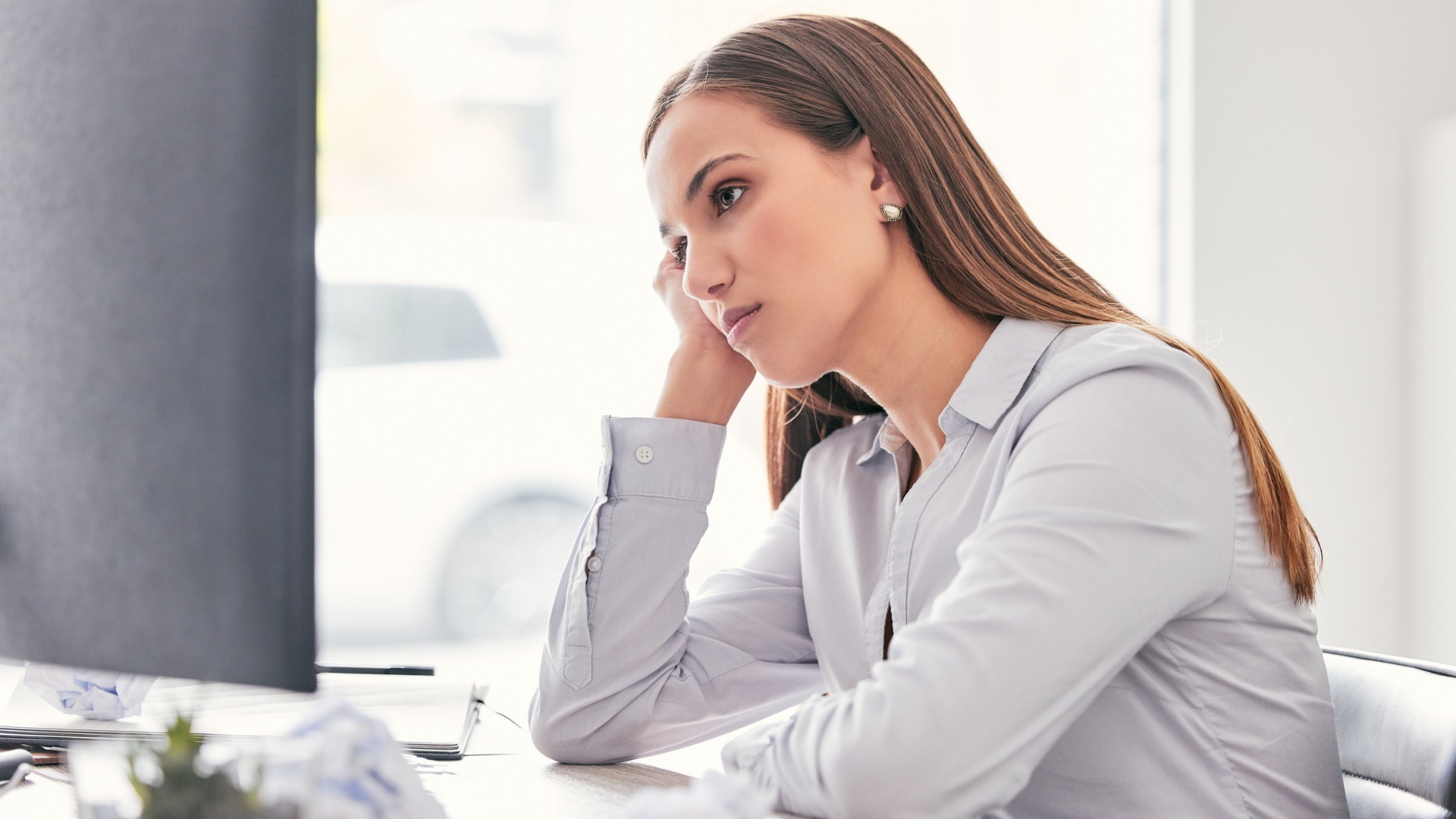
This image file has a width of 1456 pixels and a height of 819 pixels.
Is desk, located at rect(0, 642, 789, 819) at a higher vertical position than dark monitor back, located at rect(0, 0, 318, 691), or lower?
lower

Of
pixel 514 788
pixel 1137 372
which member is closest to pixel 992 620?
pixel 1137 372

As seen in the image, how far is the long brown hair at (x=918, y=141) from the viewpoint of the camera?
104 cm

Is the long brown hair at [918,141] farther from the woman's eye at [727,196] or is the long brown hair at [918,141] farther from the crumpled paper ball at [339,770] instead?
the crumpled paper ball at [339,770]

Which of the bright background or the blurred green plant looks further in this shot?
the bright background

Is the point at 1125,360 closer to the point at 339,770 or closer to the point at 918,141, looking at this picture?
the point at 918,141

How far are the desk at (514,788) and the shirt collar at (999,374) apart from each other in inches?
15.6

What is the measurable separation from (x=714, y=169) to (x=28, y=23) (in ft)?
1.91

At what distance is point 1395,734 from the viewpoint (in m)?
0.84

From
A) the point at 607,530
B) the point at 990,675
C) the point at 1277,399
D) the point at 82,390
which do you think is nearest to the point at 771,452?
the point at 607,530

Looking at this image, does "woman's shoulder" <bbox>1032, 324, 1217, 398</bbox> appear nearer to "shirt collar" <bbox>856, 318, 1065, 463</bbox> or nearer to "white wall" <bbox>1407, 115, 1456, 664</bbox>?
"shirt collar" <bbox>856, 318, 1065, 463</bbox>

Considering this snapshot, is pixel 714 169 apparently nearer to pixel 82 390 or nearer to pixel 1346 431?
pixel 82 390

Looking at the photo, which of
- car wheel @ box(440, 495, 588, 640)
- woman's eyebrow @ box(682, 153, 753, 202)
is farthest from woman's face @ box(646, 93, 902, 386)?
car wheel @ box(440, 495, 588, 640)

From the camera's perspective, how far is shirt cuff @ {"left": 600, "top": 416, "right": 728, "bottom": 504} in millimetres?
1074

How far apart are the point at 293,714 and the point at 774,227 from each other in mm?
619
